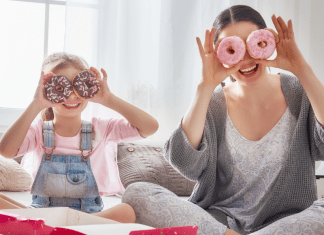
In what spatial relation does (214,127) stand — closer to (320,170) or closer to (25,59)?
(320,170)

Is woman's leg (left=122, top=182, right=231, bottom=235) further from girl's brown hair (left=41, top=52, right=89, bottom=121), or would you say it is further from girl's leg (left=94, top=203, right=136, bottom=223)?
girl's brown hair (left=41, top=52, right=89, bottom=121)

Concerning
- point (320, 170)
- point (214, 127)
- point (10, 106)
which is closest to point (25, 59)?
point (10, 106)

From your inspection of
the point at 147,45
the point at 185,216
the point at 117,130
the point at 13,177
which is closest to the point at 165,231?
the point at 185,216

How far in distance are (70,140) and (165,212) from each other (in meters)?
0.42

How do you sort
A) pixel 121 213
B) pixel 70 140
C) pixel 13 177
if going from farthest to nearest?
1. pixel 13 177
2. pixel 70 140
3. pixel 121 213

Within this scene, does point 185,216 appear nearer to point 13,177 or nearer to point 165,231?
point 165,231

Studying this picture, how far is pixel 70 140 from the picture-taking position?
3.92 feet

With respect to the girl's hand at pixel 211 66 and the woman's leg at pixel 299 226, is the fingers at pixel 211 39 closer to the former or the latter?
the girl's hand at pixel 211 66

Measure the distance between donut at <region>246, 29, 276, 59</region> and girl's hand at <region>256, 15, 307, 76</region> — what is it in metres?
0.02

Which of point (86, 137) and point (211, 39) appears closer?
point (211, 39)

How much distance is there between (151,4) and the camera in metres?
2.32

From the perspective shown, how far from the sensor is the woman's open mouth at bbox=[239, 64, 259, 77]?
1104 mm

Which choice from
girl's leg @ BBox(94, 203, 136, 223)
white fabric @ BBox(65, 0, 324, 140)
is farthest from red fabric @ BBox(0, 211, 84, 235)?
white fabric @ BBox(65, 0, 324, 140)

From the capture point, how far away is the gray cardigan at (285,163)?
1.04 metres
